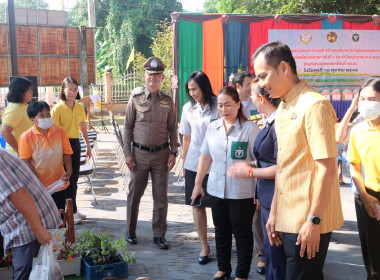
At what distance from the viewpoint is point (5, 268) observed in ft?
12.9

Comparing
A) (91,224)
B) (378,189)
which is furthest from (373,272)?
(91,224)

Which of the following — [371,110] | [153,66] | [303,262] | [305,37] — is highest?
[305,37]

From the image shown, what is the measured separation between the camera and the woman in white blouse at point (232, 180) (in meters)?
3.73

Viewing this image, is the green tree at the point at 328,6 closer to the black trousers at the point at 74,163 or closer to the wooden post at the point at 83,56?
the wooden post at the point at 83,56

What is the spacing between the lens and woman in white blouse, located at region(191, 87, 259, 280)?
3.73 metres

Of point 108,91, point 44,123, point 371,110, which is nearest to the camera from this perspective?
point 371,110

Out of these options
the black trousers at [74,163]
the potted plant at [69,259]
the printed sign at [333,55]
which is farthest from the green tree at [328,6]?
the potted plant at [69,259]

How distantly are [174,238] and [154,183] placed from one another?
73 centimetres

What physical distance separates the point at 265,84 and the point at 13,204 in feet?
5.04

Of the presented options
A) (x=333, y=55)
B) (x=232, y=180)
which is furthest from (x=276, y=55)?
(x=333, y=55)

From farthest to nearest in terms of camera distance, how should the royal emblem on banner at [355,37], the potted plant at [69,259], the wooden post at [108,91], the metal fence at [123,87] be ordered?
the metal fence at [123,87]
the wooden post at [108,91]
the royal emblem on banner at [355,37]
the potted plant at [69,259]

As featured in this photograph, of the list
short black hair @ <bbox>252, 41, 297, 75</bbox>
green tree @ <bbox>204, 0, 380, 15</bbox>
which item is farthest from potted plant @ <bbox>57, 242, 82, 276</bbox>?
green tree @ <bbox>204, 0, 380, 15</bbox>

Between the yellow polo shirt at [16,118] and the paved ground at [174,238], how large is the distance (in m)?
A: 1.49

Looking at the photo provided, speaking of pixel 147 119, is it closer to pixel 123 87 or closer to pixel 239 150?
pixel 239 150
